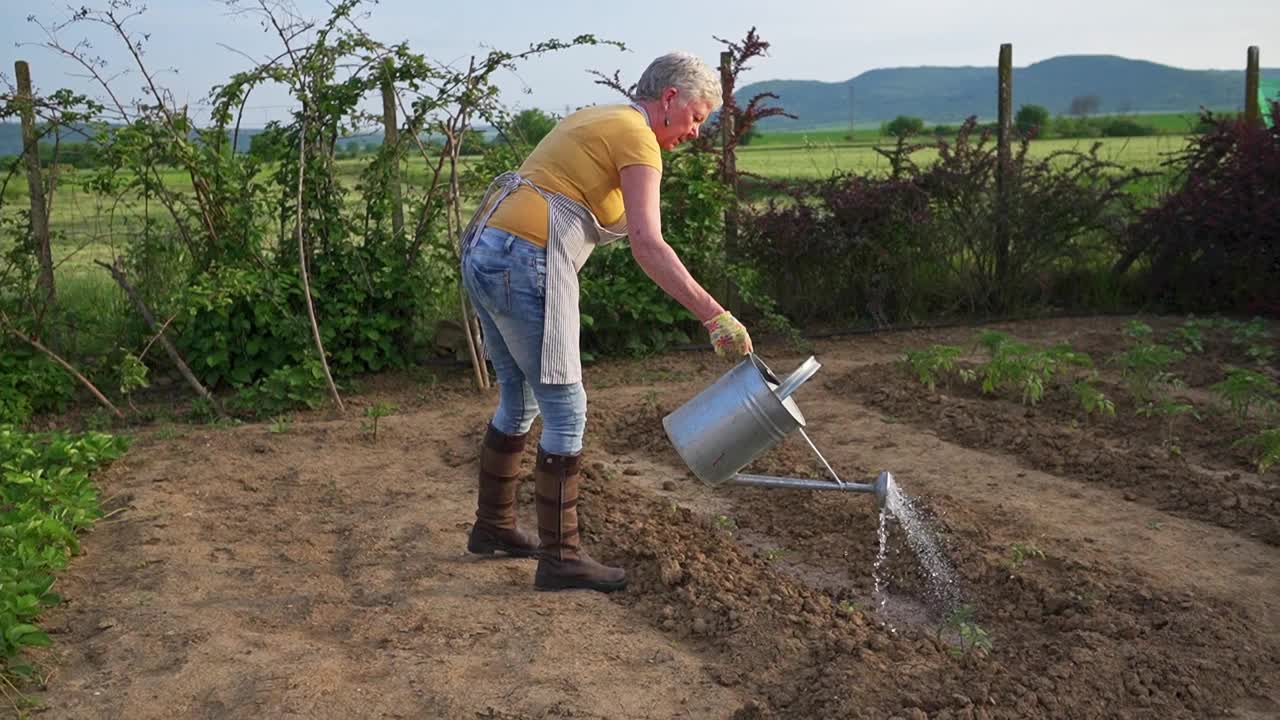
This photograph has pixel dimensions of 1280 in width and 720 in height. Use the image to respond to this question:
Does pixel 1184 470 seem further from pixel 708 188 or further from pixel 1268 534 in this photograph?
pixel 708 188

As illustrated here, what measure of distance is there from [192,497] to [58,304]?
8.17ft

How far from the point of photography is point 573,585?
4.00 metres

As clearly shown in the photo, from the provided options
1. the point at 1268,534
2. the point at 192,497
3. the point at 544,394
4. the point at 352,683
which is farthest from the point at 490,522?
the point at 1268,534

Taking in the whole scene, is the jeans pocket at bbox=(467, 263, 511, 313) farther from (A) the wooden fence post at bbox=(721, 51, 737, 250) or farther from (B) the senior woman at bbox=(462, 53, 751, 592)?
(A) the wooden fence post at bbox=(721, 51, 737, 250)

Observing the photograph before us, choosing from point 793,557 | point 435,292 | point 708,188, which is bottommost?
point 793,557

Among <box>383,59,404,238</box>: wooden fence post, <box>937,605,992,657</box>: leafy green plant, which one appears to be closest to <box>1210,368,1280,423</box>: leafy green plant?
<box>937,605,992,657</box>: leafy green plant

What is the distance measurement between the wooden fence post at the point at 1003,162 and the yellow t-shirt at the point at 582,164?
523 centimetres

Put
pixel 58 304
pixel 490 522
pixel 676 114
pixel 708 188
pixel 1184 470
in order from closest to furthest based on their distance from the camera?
pixel 676 114 → pixel 490 522 → pixel 1184 470 → pixel 58 304 → pixel 708 188

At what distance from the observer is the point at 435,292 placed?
285 inches

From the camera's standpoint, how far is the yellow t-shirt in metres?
3.54

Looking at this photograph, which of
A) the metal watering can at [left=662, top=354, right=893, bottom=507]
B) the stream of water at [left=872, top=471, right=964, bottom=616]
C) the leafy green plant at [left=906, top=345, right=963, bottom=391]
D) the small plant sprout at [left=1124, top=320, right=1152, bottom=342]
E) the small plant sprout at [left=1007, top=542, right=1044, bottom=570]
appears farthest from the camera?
the small plant sprout at [left=1124, top=320, right=1152, bottom=342]

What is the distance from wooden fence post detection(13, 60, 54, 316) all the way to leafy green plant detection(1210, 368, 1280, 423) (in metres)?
6.05

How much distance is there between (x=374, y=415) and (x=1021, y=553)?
3.11 metres

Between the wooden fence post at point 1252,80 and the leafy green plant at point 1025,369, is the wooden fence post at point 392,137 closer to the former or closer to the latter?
the leafy green plant at point 1025,369
